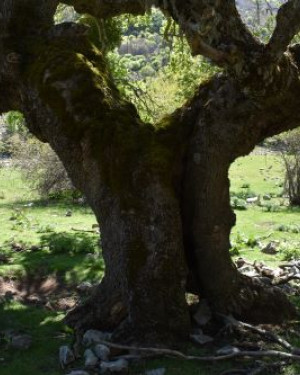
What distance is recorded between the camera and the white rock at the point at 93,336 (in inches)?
266

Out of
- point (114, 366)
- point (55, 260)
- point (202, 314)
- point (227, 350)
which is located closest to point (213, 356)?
point (227, 350)

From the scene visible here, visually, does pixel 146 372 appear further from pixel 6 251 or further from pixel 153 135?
pixel 6 251

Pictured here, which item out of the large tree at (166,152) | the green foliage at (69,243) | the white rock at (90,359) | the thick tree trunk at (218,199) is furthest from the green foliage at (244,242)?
the white rock at (90,359)

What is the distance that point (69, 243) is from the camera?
13.6 metres

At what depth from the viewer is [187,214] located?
7613mm

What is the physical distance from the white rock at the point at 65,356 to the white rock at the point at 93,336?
31 cm

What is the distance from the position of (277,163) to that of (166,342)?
1563 inches

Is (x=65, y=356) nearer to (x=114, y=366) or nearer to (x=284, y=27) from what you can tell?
(x=114, y=366)

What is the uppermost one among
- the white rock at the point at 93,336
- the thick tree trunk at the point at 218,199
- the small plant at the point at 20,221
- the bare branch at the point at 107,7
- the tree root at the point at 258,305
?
the bare branch at the point at 107,7

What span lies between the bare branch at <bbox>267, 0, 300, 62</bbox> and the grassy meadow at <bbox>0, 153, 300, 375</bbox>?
3412 millimetres

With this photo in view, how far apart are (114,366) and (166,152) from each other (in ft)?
8.65

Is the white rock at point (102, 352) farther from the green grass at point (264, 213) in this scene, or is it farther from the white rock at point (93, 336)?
the green grass at point (264, 213)

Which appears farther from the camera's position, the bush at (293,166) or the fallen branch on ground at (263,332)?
the bush at (293,166)

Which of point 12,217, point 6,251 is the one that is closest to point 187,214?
point 6,251
